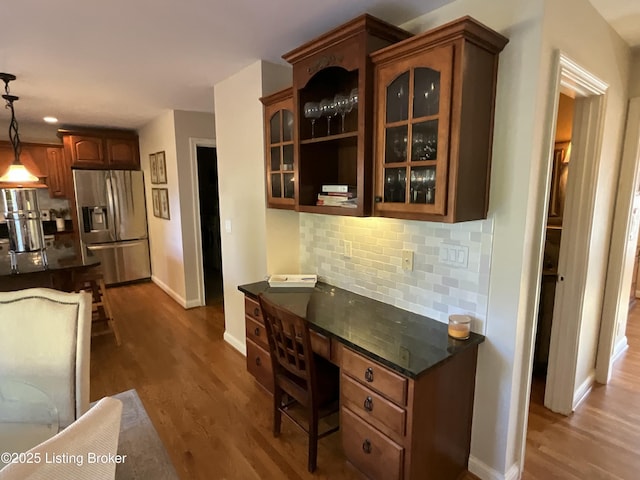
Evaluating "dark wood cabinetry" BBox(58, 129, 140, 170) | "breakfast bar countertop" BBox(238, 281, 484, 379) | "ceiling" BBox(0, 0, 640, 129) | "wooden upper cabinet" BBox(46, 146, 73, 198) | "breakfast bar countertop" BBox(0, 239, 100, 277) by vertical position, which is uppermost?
"ceiling" BBox(0, 0, 640, 129)

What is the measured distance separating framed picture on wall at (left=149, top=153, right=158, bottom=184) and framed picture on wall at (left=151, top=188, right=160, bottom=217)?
0.13 meters

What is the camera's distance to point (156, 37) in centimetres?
213

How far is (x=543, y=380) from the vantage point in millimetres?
2748

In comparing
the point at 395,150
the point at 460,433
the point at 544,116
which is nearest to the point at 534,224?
the point at 544,116

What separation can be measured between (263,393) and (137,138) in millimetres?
4443

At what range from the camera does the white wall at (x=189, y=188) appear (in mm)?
4137

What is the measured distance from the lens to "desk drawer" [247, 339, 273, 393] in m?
2.50

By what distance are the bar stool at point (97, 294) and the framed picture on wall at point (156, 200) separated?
60.0 inches

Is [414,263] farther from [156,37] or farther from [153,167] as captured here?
[153,167]

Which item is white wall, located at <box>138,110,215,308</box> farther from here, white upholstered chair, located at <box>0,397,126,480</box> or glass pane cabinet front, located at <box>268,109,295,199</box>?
white upholstered chair, located at <box>0,397,126,480</box>

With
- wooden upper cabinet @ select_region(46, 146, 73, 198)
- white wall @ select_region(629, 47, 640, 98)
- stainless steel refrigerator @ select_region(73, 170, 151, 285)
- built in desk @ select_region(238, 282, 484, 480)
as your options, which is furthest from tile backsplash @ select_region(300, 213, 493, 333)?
wooden upper cabinet @ select_region(46, 146, 73, 198)

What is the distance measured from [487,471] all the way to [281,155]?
2.18m

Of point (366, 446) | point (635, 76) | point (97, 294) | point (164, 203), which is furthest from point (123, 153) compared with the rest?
point (635, 76)

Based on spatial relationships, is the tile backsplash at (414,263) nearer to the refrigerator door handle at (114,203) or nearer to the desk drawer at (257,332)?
the desk drawer at (257,332)
